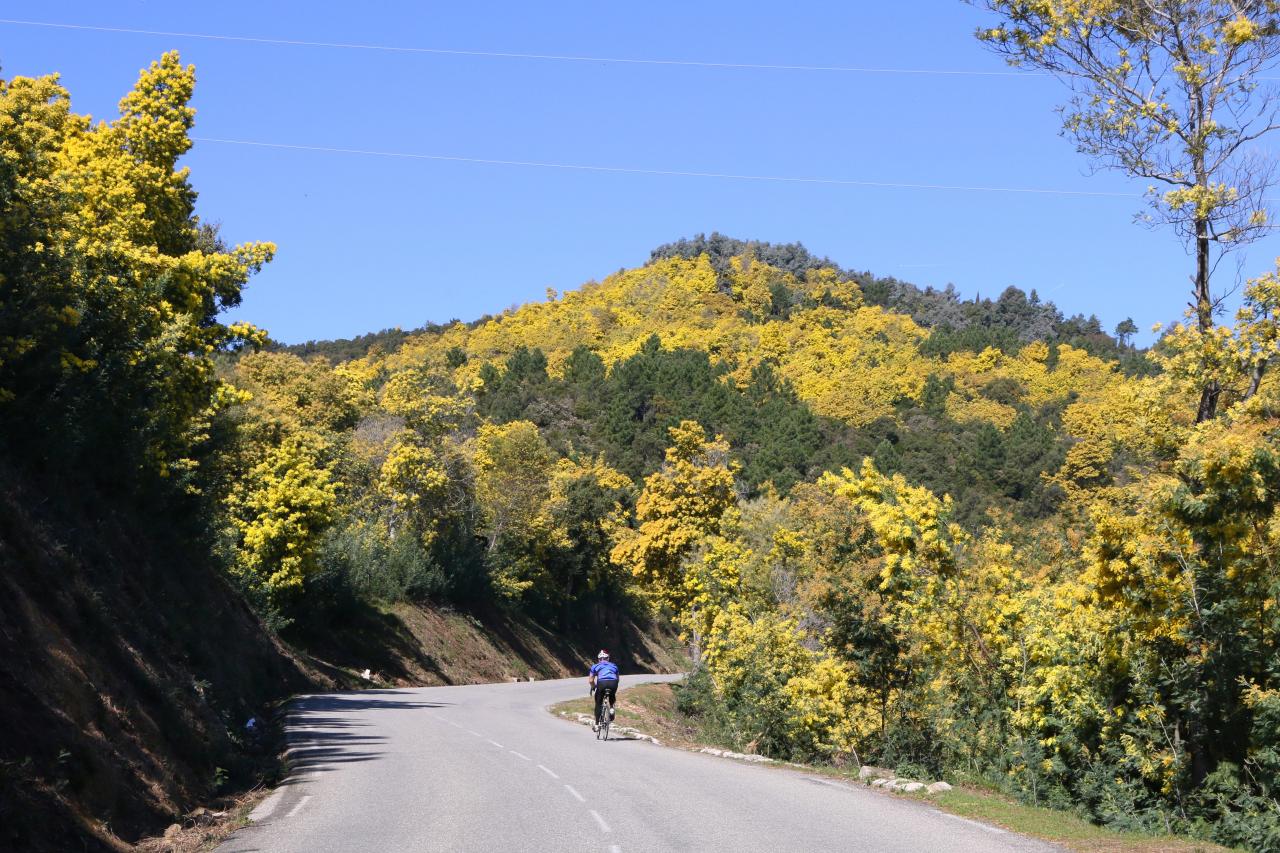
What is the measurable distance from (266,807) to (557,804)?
128 inches

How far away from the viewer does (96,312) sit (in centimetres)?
1862

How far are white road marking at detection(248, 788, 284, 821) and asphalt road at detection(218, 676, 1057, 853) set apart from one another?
0.11 feet

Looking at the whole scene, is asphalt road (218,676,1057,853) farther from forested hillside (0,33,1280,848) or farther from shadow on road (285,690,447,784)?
forested hillside (0,33,1280,848)

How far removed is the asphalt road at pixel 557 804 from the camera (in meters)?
10.5

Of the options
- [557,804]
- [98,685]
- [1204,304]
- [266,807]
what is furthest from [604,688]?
[1204,304]

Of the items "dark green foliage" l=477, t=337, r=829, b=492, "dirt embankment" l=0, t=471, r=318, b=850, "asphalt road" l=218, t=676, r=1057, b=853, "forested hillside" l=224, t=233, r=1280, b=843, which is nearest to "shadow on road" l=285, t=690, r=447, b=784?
"asphalt road" l=218, t=676, r=1057, b=853


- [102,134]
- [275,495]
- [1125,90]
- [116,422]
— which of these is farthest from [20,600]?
[275,495]

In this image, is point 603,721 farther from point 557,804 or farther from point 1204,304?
point 1204,304

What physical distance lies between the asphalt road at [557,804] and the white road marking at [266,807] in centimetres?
3

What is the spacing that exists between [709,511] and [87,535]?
114ft

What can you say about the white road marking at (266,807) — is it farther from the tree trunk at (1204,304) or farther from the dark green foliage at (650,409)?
the dark green foliage at (650,409)

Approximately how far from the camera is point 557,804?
12789 millimetres

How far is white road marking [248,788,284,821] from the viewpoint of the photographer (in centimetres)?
1206

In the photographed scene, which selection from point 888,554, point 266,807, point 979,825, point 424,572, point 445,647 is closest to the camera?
point 979,825
